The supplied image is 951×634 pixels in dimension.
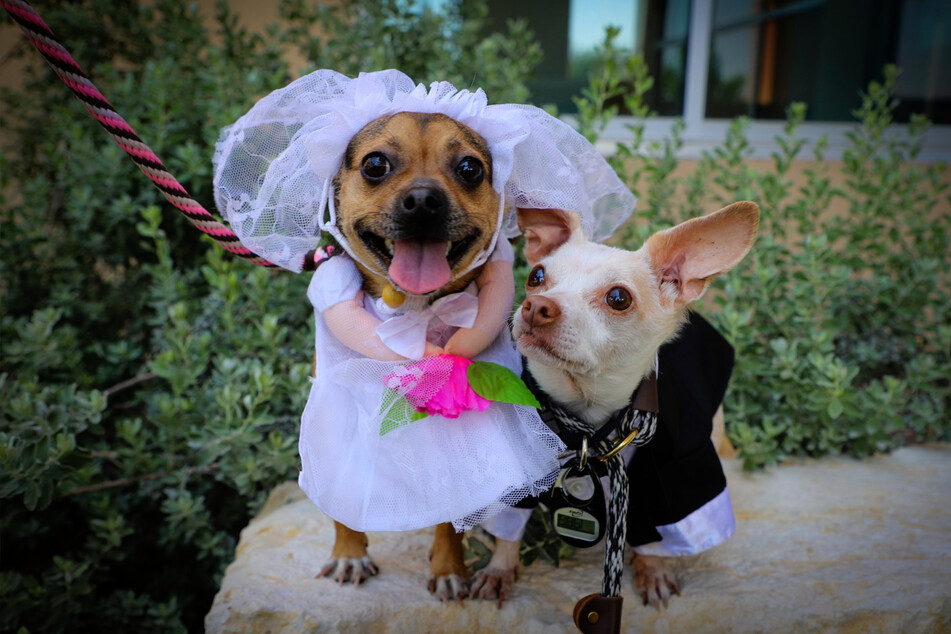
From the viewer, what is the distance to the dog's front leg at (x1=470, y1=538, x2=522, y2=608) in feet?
6.14

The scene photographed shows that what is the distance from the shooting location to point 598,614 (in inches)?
64.6

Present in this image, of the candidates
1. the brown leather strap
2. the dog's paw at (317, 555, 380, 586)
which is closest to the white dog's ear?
the brown leather strap

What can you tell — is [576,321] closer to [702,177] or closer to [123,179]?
[702,177]

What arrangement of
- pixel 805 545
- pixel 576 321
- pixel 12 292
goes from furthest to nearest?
pixel 12 292 → pixel 805 545 → pixel 576 321

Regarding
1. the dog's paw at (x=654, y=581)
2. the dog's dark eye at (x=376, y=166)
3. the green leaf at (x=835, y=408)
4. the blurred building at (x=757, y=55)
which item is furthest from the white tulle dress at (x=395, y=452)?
the blurred building at (x=757, y=55)

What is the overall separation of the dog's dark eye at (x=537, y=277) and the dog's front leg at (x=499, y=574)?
2.55 ft

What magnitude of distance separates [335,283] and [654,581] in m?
1.27

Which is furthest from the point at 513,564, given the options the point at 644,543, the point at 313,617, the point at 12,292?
the point at 12,292

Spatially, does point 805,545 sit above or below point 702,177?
below

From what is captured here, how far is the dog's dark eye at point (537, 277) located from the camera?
1748 mm

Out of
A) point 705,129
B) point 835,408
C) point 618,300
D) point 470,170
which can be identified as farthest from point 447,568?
point 705,129

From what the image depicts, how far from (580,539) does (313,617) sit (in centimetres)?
77

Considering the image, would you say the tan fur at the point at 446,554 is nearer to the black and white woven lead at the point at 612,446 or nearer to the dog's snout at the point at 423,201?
the black and white woven lead at the point at 612,446

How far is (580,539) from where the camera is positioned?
1.78 meters
